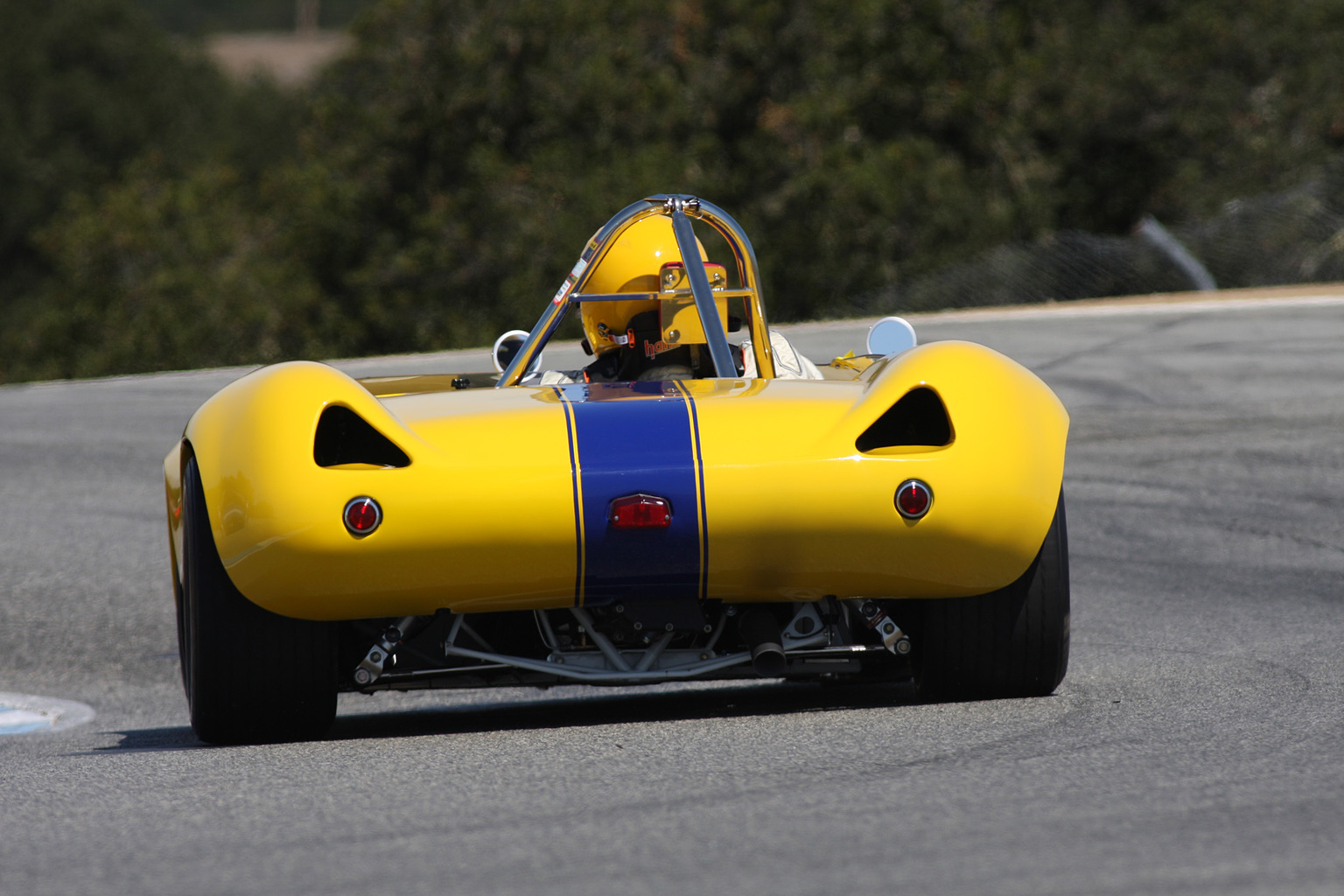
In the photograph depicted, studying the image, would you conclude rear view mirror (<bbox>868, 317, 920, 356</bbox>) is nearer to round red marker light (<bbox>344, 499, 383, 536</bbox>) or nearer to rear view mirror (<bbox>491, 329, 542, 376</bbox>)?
rear view mirror (<bbox>491, 329, 542, 376</bbox>)

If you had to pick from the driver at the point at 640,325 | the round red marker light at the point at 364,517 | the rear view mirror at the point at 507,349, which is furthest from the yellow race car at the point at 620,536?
the rear view mirror at the point at 507,349

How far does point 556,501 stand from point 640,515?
0.59ft

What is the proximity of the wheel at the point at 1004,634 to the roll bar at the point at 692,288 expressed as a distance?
1.02 metres

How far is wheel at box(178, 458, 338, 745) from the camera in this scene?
389 centimetres

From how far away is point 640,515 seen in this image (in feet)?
11.8

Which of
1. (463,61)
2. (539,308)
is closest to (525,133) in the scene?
(463,61)

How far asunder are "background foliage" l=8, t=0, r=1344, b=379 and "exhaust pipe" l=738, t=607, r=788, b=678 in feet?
50.8

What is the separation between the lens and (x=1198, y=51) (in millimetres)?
23188

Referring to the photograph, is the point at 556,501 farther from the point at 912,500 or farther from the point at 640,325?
the point at 640,325

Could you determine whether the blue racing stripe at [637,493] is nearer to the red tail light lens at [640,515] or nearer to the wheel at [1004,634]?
the red tail light lens at [640,515]

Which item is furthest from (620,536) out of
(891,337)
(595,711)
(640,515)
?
(891,337)

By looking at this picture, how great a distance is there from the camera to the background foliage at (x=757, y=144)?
20562mm

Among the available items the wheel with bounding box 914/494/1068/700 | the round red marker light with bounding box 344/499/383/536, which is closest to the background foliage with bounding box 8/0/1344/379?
the wheel with bounding box 914/494/1068/700

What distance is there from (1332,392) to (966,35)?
13.4 metres
